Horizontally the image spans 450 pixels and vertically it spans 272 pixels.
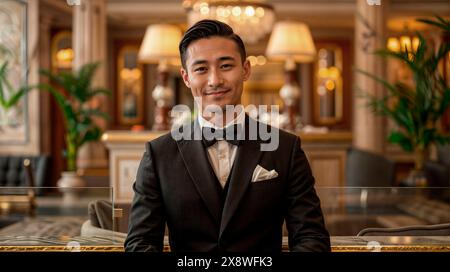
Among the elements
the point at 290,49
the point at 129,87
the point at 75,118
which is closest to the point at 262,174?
the point at 290,49

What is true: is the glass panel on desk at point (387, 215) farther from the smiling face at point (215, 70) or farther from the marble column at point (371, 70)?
the marble column at point (371, 70)

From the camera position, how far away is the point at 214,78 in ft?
4.89

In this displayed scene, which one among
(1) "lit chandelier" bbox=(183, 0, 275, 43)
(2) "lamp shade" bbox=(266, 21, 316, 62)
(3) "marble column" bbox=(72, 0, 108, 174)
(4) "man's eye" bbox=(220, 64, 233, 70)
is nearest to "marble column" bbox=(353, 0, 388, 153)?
(2) "lamp shade" bbox=(266, 21, 316, 62)

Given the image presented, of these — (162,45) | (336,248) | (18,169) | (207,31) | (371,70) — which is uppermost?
(162,45)

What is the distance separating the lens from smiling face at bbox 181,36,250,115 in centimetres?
150

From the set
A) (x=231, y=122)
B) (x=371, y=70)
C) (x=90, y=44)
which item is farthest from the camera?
(x=90, y=44)

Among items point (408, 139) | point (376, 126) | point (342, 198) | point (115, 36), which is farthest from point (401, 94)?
point (115, 36)

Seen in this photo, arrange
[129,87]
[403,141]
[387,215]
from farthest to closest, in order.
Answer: [129,87] < [403,141] < [387,215]

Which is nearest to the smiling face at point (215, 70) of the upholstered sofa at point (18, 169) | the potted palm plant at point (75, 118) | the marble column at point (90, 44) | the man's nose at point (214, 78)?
the man's nose at point (214, 78)

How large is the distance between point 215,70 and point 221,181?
297 millimetres

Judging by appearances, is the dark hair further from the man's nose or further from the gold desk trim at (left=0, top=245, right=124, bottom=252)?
the gold desk trim at (left=0, top=245, right=124, bottom=252)

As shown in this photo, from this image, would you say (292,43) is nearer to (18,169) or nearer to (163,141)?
(18,169)
